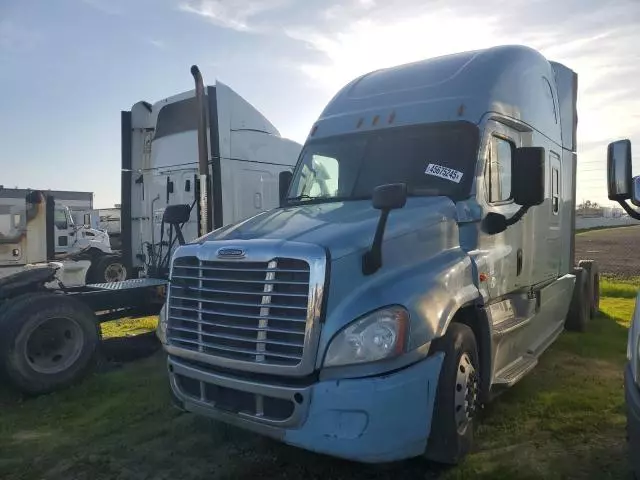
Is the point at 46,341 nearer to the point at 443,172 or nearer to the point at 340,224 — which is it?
the point at 340,224

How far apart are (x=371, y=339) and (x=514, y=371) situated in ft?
7.42

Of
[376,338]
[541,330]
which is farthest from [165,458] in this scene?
[541,330]

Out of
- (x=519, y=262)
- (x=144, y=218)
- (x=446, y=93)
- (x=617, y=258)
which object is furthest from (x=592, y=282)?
(x=617, y=258)

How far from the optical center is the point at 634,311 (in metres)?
3.18

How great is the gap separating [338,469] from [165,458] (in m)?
1.38

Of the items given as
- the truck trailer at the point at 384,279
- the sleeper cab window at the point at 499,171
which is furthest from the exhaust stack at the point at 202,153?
the sleeper cab window at the point at 499,171

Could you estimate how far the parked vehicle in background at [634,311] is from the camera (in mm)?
2804

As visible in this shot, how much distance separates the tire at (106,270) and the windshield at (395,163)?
37.7 feet

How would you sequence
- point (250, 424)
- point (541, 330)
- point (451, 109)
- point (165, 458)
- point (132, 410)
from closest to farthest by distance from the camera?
1. point (250, 424)
2. point (165, 458)
3. point (451, 109)
4. point (132, 410)
5. point (541, 330)

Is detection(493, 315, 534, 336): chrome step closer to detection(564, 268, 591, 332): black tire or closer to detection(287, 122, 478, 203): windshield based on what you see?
detection(287, 122, 478, 203): windshield

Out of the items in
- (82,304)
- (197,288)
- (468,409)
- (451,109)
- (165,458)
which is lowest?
(165,458)

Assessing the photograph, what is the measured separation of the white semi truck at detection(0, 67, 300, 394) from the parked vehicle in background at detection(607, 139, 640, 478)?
157 inches

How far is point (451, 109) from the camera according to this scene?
489 centimetres

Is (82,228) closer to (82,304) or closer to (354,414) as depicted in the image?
(82,304)
